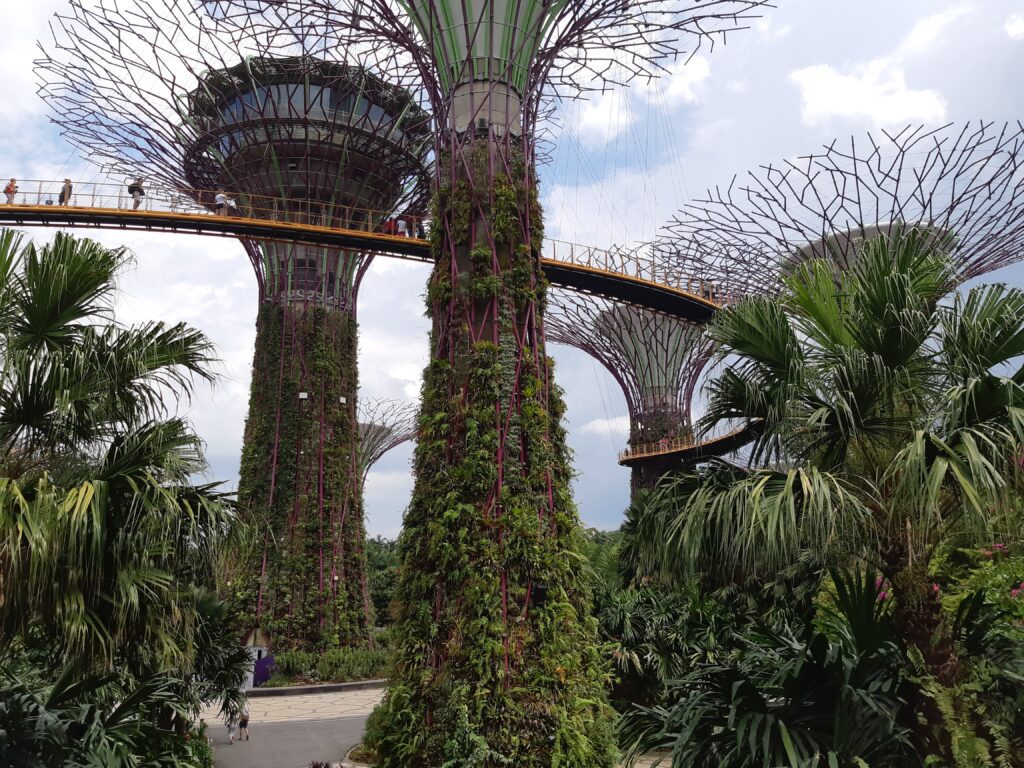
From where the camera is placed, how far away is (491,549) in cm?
841

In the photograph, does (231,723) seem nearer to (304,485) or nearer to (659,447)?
(304,485)

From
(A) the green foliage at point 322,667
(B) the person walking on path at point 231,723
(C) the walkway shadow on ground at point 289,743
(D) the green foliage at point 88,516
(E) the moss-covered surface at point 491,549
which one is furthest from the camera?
(A) the green foliage at point 322,667

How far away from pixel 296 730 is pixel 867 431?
11.6m

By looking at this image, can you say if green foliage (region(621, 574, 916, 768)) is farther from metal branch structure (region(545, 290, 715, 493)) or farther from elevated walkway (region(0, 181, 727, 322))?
metal branch structure (region(545, 290, 715, 493))

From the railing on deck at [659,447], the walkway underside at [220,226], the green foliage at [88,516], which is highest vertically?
the walkway underside at [220,226]

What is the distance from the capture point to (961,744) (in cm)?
538

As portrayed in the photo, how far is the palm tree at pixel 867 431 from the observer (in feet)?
18.1

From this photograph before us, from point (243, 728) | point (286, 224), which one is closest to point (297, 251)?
point (286, 224)

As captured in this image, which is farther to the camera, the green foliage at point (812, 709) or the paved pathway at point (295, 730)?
the paved pathway at point (295, 730)

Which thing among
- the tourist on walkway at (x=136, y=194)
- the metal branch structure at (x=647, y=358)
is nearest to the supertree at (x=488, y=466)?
the tourist on walkway at (x=136, y=194)

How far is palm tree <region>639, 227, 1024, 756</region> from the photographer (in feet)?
18.1

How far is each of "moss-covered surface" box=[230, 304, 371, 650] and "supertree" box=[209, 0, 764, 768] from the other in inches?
466

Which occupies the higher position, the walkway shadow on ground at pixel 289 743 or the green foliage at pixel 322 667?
the green foliage at pixel 322 667

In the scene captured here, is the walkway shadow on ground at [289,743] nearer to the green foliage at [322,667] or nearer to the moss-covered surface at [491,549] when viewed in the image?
the moss-covered surface at [491,549]
